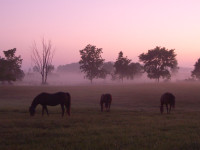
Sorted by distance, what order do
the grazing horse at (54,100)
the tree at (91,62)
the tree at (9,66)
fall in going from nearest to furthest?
the grazing horse at (54,100)
the tree at (9,66)
the tree at (91,62)

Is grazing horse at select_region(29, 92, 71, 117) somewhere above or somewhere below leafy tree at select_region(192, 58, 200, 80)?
below

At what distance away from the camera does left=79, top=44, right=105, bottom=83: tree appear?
3844 inches

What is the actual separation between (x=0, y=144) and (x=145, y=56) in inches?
3132

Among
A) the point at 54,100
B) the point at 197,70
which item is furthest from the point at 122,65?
the point at 54,100

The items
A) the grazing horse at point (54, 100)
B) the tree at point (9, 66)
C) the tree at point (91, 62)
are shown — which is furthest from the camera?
the tree at point (91, 62)

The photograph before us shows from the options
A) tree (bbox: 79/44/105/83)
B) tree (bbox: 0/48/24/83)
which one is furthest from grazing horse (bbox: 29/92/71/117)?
tree (bbox: 79/44/105/83)

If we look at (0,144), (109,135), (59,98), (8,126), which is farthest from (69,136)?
(59,98)

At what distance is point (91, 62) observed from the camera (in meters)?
98.1

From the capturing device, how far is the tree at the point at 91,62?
3844 inches

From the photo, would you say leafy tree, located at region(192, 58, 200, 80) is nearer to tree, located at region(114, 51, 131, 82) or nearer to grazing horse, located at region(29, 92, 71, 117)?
tree, located at region(114, 51, 131, 82)

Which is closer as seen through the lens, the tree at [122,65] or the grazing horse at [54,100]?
the grazing horse at [54,100]

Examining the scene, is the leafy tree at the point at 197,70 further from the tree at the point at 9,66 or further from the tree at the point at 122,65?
the tree at the point at 9,66

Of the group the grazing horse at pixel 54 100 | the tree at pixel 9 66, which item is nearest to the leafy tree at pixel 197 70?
the tree at pixel 9 66

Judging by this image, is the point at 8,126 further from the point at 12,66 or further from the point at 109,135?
the point at 12,66
